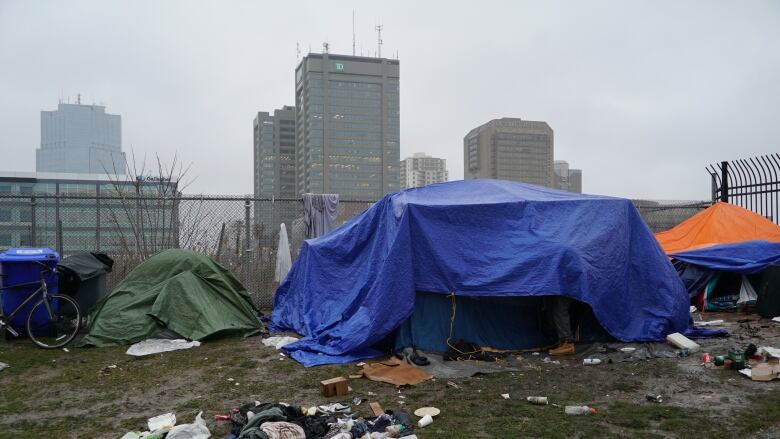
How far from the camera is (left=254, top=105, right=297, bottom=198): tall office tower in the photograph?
42250 mm

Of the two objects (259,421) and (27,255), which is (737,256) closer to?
(259,421)

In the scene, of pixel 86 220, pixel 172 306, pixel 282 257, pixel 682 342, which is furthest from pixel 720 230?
pixel 86 220

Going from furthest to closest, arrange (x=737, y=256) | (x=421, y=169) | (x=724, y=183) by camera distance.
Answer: (x=421, y=169) → (x=724, y=183) → (x=737, y=256)

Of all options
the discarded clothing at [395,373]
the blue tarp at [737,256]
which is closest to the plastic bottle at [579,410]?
the discarded clothing at [395,373]

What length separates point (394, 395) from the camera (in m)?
4.44

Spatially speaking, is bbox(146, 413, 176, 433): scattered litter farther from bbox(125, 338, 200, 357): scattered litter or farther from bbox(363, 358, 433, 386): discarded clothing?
bbox(125, 338, 200, 357): scattered litter

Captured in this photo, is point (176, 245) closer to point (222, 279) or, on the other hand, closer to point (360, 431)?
point (222, 279)

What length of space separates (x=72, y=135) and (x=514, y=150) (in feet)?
124

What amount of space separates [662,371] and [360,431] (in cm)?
338

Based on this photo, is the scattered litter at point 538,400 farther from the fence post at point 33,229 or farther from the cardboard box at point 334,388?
the fence post at point 33,229

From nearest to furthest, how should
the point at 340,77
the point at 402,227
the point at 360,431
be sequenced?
the point at 360,431 → the point at 402,227 → the point at 340,77

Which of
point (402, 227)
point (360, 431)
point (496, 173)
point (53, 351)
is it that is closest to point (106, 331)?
point (53, 351)

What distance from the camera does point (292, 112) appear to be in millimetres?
60500

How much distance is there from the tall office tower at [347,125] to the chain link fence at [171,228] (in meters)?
39.3
